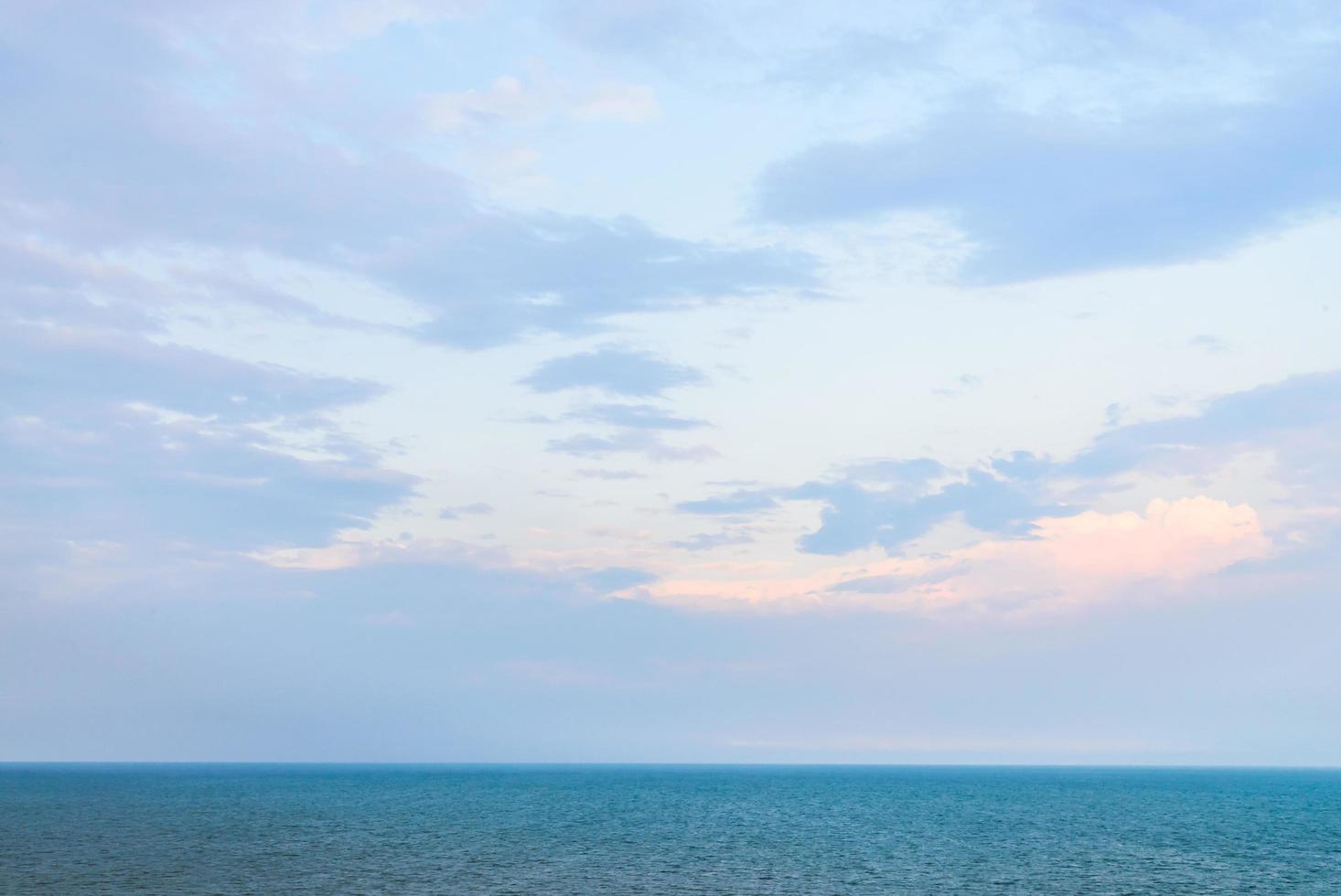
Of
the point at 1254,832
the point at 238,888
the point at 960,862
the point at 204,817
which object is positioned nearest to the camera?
the point at 238,888

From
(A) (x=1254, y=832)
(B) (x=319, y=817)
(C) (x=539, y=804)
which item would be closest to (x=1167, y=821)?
(A) (x=1254, y=832)

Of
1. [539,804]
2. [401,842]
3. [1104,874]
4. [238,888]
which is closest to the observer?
[238,888]

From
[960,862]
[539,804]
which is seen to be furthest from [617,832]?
[539,804]

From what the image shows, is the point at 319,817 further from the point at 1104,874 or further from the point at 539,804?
the point at 1104,874

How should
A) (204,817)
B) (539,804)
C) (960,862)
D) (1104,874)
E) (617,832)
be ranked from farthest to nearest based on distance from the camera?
1. (539,804)
2. (204,817)
3. (617,832)
4. (960,862)
5. (1104,874)

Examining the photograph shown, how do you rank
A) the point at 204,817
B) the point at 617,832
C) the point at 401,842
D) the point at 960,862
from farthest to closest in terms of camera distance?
the point at 204,817, the point at 617,832, the point at 401,842, the point at 960,862

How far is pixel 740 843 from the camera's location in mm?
107062

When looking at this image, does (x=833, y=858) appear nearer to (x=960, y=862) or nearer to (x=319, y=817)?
(x=960, y=862)

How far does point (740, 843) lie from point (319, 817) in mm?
64207

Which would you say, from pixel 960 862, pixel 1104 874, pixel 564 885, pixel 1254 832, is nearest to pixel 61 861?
pixel 564 885

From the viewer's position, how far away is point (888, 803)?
194250 millimetres

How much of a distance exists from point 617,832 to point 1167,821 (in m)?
75.6

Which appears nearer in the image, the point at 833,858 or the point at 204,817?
the point at 833,858

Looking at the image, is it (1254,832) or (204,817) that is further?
(204,817)
